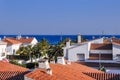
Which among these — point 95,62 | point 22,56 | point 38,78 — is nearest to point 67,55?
point 95,62

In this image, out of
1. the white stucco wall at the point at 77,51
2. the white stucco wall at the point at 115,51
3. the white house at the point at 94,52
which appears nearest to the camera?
the white stucco wall at the point at 115,51

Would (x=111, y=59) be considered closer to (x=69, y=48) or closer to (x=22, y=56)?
(x=69, y=48)

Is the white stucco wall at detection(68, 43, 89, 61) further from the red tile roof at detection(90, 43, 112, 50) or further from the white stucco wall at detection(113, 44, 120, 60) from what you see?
the white stucco wall at detection(113, 44, 120, 60)

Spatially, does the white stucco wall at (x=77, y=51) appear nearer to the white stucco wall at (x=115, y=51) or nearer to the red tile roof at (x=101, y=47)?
the red tile roof at (x=101, y=47)

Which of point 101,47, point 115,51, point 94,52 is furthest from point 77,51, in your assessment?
point 115,51

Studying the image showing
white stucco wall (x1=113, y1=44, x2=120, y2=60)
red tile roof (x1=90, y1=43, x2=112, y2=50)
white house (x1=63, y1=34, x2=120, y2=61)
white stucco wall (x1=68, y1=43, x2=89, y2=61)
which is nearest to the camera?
white stucco wall (x1=113, y1=44, x2=120, y2=60)

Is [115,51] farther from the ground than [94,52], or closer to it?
farther from the ground

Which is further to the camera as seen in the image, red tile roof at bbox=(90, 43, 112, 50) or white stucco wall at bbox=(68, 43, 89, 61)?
white stucco wall at bbox=(68, 43, 89, 61)

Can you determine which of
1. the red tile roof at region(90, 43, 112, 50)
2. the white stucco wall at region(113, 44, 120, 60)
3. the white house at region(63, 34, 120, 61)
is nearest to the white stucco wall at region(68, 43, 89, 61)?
the white house at region(63, 34, 120, 61)

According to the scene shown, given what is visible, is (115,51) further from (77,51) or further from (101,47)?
(77,51)

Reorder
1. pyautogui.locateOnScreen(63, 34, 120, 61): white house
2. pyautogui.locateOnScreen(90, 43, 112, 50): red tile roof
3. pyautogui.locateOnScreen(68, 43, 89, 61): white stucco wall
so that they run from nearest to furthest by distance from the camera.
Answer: pyautogui.locateOnScreen(63, 34, 120, 61): white house < pyautogui.locateOnScreen(90, 43, 112, 50): red tile roof < pyautogui.locateOnScreen(68, 43, 89, 61): white stucco wall

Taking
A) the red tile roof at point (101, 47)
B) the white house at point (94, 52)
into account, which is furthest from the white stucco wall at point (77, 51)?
the red tile roof at point (101, 47)

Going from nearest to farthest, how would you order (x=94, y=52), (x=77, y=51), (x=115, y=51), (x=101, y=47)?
1. (x=115, y=51)
2. (x=101, y=47)
3. (x=94, y=52)
4. (x=77, y=51)

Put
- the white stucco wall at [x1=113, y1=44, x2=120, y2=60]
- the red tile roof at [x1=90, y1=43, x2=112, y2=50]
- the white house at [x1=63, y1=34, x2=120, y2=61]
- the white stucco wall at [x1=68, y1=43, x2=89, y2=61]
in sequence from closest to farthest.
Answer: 1. the white stucco wall at [x1=113, y1=44, x2=120, y2=60]
2. the white house at [x1=63, y1=34, x2=120, y2=61]
3. the red tile roof at [x1=90, y1=43, x2=112, y2=50]
4. the white stucco wall at [x1=68, y1=43, x2=89, y2=61]
